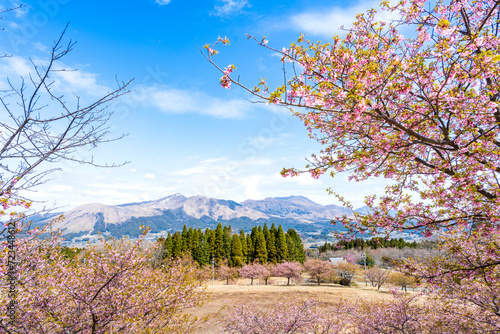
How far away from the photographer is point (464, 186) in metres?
3.72

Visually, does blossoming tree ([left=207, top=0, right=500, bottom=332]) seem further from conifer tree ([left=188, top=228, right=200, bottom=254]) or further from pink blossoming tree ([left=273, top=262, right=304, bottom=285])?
conifer tree ([left=188, top=228, right=200, bottom=254])

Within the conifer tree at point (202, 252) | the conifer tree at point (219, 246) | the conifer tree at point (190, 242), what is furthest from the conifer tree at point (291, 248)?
the conifer tree at point (190, 242)

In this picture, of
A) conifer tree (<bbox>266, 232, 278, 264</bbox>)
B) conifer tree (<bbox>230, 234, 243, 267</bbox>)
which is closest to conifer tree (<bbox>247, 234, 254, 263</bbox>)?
conifer tree (<bbox>230, 234, 243, 267</bbox>)

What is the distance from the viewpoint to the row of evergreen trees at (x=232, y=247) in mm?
45391

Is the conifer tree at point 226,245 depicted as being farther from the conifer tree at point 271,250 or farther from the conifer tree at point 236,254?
the conifer tree at point 271,250

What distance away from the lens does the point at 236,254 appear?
46.5 m

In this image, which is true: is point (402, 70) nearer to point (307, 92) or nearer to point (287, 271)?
point (307, 92)

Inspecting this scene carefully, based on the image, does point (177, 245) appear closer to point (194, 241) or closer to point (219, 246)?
point (194, 241)

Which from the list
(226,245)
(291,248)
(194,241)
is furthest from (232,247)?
(291,248)

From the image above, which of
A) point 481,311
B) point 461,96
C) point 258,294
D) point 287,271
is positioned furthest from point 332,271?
point 461,96

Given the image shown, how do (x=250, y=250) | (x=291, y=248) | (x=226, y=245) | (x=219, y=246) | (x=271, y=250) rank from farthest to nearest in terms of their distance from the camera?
(x=291, y=248)
(x=226, y=245)
(x=250, y=250)
(x=271, y=250)
(x=219, y=246)

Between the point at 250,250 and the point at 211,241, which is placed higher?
the point at 211,241

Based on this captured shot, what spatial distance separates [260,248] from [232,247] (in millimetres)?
5802

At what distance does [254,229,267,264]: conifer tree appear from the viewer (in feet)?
152
